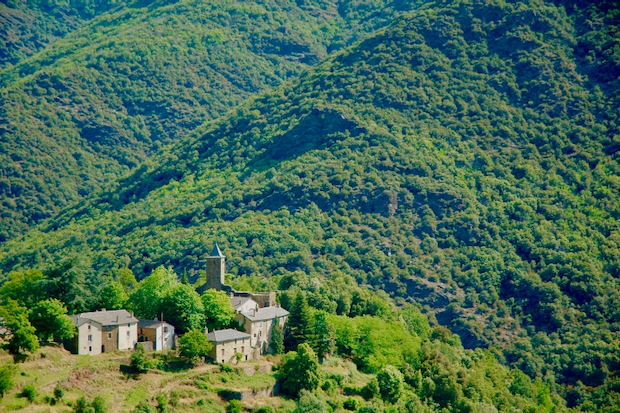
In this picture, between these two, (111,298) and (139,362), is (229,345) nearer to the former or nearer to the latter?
(139,362)

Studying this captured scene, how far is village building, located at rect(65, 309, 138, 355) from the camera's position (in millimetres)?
94750

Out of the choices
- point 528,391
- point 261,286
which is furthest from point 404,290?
point 261,286

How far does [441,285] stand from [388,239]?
46.0 ft

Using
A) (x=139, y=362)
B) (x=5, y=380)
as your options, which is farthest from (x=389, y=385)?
(x=5, y=380)

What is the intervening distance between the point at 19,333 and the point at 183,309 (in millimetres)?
18126

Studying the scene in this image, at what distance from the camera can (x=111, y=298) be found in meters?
106

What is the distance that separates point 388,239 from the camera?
19688 centimetres

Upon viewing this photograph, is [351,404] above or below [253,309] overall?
below

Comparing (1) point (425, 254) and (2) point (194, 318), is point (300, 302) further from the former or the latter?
(1) point (425, 254)

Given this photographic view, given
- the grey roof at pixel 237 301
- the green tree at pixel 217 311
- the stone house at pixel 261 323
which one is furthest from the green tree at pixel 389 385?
the green tree at pixel 217 311

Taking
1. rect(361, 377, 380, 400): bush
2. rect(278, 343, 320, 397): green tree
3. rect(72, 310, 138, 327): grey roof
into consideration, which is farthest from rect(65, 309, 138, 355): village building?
rect(361, 377, 380, 400): bush

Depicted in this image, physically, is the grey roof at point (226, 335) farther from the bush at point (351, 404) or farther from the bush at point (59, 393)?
the bush at point (59, 393)

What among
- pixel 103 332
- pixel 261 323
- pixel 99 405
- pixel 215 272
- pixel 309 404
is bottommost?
pixel 309 404

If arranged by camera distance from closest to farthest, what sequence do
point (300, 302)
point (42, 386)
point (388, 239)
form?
1. point (42, 386)
2. point (300, 302)
3. point (388, 239)
